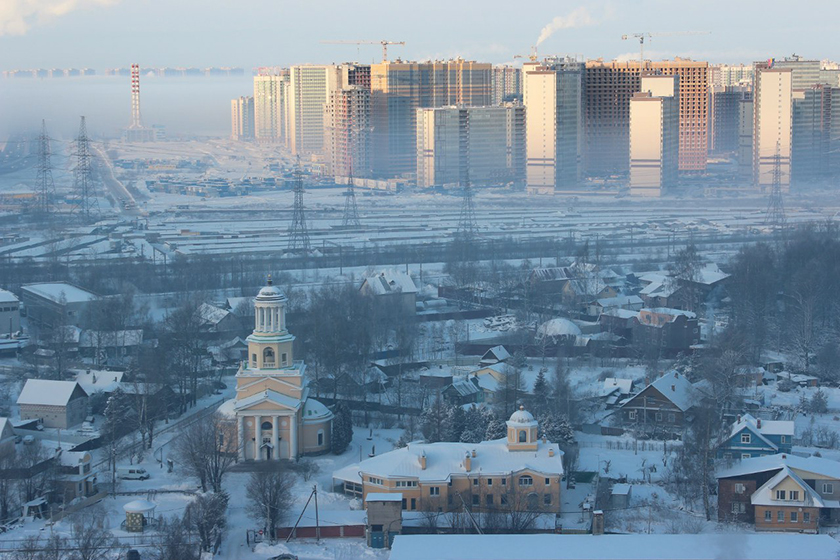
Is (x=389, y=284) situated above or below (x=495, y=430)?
above

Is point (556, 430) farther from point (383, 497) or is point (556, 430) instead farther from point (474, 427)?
point (383, 497)

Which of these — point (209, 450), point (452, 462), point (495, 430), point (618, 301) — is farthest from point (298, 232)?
point (452, 462)

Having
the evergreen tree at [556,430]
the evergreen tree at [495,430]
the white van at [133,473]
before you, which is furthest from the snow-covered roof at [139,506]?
the evergreen tree at [556,430]

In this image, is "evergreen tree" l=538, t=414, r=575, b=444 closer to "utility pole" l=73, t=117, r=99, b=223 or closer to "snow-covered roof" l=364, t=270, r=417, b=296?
"snow-covered roof" l=364, t=270, r=417, b=296

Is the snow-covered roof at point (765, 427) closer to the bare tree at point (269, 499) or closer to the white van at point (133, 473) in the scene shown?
the bare tree at point (269, 499)

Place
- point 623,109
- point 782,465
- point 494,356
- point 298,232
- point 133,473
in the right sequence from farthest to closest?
1. point 623,109
2. point 298,232
3. point 494,356
4. point 133,473
5. point 782,465

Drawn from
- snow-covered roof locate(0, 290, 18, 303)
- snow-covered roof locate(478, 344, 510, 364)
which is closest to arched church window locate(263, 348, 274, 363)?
snow-covered roof locate(478, 344, 510, 364)
